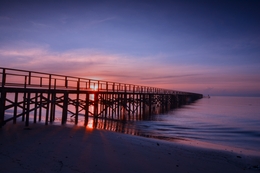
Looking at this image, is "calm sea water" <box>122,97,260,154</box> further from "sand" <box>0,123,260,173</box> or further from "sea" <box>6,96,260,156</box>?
"sand" <box>0,123,260,173</box>

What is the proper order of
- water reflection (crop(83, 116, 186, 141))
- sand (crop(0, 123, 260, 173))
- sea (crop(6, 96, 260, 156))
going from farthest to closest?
water reflection (crop(83, 116, 186, 141)) → sea (crop(6, 96, 260, 156)) → sand (crop(0, 123, 260, 173))

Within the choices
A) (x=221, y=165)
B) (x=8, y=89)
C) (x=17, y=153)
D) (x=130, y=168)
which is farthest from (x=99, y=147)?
(x=8, y=89)

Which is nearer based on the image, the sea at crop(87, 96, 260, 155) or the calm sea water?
the sea at crop(87, 96, 260, 155)

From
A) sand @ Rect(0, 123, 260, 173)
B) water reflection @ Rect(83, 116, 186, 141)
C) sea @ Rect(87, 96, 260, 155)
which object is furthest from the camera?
water reflection @ Rect(83, 116, 186, 141)

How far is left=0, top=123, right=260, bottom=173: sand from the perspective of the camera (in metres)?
4.90

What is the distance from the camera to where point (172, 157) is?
6.69 metres

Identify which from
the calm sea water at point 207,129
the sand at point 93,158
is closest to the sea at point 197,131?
the calm sea water at point 207,129

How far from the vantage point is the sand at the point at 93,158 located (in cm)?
490

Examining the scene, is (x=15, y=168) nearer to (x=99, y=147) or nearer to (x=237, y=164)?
(x=99, y=147)

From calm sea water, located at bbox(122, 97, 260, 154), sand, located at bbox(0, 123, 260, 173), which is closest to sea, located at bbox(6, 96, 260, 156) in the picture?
calm sea water, located at bbox(122, 97, 260, 154)

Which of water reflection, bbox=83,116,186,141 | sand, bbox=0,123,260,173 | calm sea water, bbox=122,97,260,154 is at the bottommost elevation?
calm sea water, bbox=122,97,260,154

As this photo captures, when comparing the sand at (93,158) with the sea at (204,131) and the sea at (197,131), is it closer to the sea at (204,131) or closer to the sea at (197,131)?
the sea at (197,131)

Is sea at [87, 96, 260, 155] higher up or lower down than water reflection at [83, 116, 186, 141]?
lower down

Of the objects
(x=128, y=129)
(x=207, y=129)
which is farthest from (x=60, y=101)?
(x=207, y=129)
